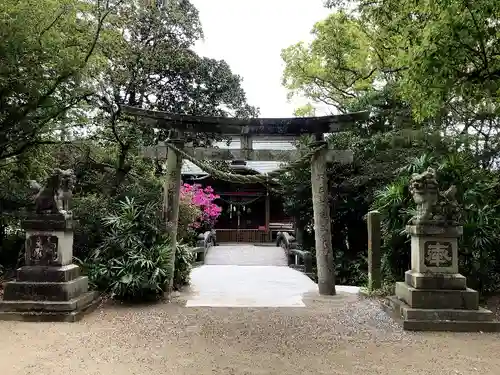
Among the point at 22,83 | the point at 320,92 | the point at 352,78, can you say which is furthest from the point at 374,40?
the point at 22,83

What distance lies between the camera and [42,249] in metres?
6.59

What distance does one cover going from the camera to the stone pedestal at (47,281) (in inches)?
243

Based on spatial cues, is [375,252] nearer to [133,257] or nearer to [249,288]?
[249,288]

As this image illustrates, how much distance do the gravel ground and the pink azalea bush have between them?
6161 millimetres

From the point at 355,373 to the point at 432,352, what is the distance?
1216 millimetres

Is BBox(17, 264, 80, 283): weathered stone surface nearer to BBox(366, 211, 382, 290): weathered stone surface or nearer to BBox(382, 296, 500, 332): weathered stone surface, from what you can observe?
BBox(382, 296, 500, 332): weathered stone surface

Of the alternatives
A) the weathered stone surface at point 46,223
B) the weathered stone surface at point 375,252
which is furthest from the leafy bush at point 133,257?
the weathered stone surface at point 375,252

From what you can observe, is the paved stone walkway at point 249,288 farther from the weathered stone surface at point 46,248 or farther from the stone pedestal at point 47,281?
the weathered stone surface at point 46,248

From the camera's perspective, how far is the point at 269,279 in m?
10.8

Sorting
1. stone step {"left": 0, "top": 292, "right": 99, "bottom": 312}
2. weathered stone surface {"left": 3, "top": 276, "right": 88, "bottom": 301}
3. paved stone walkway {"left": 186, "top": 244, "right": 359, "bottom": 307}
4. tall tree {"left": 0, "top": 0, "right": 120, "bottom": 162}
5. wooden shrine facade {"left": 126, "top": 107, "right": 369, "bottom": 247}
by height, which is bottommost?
paved stone walkway {"left": 186, "top": 244, "right": 359, "bottom": 307}

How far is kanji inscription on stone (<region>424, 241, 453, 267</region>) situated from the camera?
6.33 meters

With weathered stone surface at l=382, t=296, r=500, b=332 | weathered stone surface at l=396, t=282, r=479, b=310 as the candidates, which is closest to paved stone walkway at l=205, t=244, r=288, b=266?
weathered stone surface at l=396, t=282, r=479, b=310

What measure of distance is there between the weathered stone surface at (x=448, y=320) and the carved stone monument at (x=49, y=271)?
4.53 m

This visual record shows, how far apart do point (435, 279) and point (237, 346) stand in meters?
2.97
